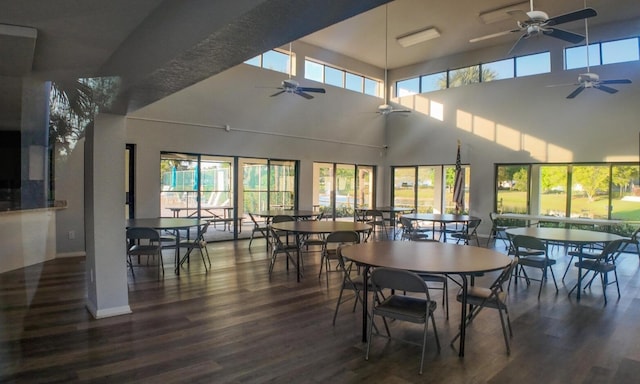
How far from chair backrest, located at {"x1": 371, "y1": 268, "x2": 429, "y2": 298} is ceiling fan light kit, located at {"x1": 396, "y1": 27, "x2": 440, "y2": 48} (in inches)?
311

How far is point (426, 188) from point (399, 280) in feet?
31.9

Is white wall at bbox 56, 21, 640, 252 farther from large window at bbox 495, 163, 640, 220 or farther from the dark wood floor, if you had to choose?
large window at bbox 495, 163, 640, 220

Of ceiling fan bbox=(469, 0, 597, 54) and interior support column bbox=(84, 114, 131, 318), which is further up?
ceiling fan bbox=(469, 0, 597, 54)

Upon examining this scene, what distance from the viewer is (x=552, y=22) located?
4734 mm

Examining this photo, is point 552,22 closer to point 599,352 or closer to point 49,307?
point 599,352

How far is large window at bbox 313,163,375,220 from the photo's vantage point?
11.2 metres

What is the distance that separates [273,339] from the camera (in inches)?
130

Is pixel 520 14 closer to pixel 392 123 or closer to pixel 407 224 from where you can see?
pixel 407 224

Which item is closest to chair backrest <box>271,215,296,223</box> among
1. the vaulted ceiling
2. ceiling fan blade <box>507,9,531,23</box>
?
the vaulted ceiling

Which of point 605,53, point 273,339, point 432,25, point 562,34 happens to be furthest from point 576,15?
point 605,53

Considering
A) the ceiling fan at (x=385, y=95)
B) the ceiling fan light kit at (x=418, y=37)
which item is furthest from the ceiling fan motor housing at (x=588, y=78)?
the ceiling fan at (x=385, y=95)

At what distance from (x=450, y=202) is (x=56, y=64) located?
1047 cm

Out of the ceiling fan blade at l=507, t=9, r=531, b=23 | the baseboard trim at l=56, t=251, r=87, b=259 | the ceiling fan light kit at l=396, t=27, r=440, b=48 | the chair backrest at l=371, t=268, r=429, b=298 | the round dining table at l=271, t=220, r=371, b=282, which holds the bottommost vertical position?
the baseboard trim at l=56, t=251, r=87, b=259

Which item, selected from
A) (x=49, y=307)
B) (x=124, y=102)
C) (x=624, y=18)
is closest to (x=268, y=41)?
(x=124, y=102)
